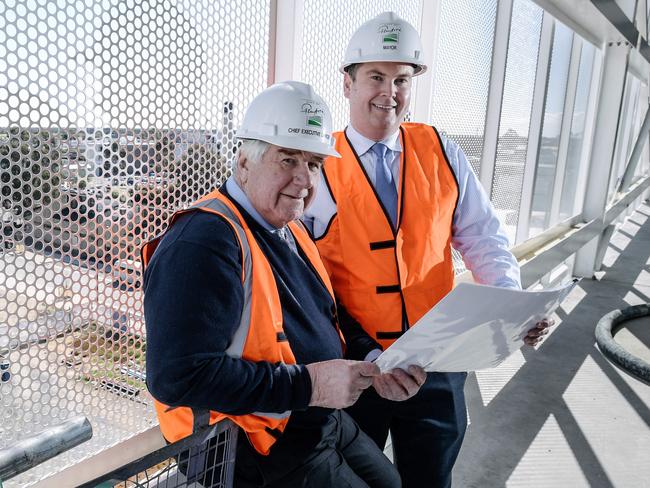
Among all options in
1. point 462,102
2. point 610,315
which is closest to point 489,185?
point 462,102

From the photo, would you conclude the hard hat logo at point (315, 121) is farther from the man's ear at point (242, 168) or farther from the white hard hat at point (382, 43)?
the white hard hat at point (382, 43)

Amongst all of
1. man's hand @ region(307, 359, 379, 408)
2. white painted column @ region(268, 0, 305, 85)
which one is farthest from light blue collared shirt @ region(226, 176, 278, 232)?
white painted column @ region(268, 0, 305, 85)

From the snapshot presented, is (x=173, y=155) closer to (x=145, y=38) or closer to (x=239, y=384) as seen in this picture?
(x=145, y=38)

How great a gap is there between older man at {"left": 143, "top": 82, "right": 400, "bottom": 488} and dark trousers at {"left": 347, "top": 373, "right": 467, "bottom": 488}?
0.38 metres

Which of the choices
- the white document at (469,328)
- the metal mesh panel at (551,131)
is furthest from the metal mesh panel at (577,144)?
the white document at (469,328)

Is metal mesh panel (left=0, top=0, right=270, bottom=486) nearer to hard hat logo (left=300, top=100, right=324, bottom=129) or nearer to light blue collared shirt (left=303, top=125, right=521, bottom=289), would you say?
hard hat logo (left=300, top=100, right=324, bottom=129)

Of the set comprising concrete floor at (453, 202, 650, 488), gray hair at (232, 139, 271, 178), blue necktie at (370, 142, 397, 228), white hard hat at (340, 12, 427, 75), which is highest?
white hard hat at (340, 12, 427, 75)

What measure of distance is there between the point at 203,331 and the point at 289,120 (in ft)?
1.85

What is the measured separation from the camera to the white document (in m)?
1.21

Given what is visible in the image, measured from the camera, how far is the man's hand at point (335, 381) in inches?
52.1

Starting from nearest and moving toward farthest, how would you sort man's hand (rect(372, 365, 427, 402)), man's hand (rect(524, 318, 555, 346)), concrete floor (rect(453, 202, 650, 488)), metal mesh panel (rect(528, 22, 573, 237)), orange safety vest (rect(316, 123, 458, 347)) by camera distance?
man's hand (rect(372, 365, 427, 402)) < man's hand (rect(524, 318, 555, 346)) < orange safety vest (rect(316, 123, 458, 347)) < concrete floor (rect(453, 202, 650, 488)) < metal mesh panel (rect(528, 22, 573, 237))

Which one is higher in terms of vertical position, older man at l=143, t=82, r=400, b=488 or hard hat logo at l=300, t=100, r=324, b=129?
hard hat logo at l=300, t=100, r=324, b=129

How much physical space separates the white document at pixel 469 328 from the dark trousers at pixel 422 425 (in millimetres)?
347

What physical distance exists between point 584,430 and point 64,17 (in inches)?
145
